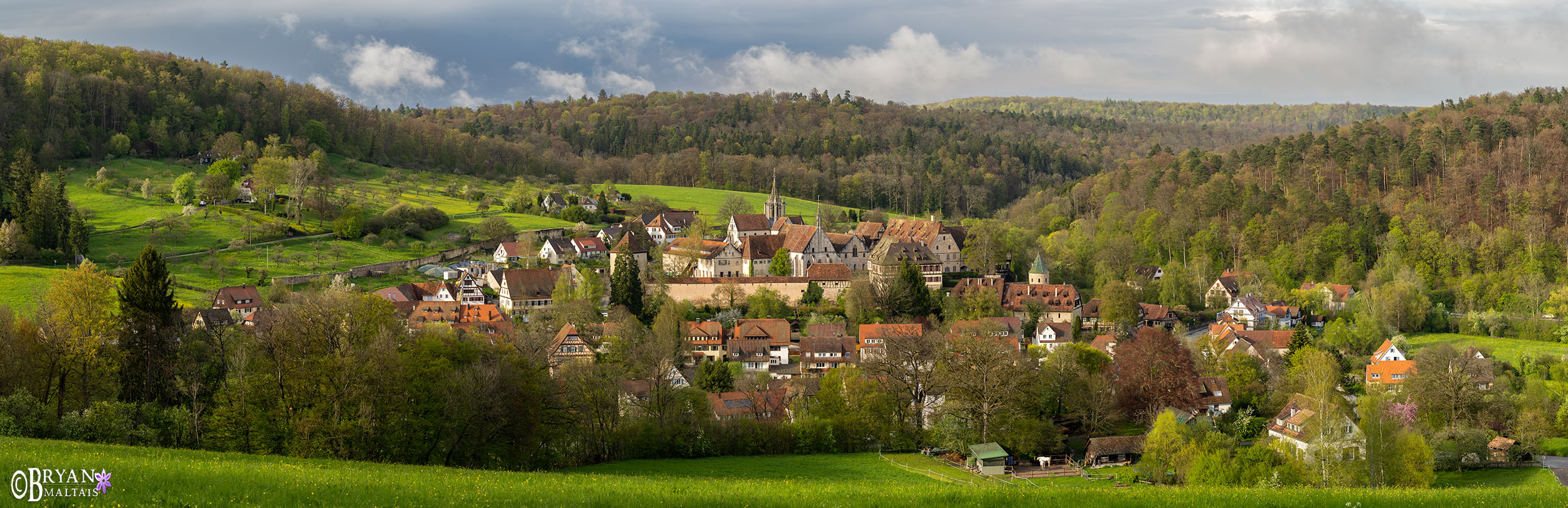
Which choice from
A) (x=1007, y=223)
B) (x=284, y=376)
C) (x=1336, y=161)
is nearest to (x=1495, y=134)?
(x=1336, y=161)

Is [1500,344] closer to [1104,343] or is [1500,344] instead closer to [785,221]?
[1104,343]

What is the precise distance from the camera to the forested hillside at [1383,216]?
226 feet

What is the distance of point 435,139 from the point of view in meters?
Result: 121

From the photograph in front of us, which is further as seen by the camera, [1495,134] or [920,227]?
[1495,134]

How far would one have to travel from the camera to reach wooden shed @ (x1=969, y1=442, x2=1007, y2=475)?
33656mm

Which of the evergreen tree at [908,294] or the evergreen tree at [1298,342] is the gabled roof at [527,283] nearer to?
the evergreen tree at [908,294]

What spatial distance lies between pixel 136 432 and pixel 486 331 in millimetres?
22687

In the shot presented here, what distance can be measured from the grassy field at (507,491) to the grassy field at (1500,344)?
46.9m

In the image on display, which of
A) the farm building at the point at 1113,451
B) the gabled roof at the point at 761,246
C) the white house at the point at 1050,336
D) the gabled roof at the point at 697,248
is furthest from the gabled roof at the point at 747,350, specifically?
the farm building at the point at 1113,451

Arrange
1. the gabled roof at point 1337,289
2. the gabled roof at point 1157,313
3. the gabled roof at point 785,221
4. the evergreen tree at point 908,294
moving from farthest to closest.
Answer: the gabled roof at point 785,221 → the gabled roof at point 1337,289 → the gabled roof at point 1157,313 → the evergreen tree at point 908,294

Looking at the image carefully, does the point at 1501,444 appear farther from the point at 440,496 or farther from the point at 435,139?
the point at 435,139

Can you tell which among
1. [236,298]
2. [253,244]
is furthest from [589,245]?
[236,298]

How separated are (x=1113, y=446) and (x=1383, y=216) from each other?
49327mm

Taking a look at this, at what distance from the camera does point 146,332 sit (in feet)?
91.6
